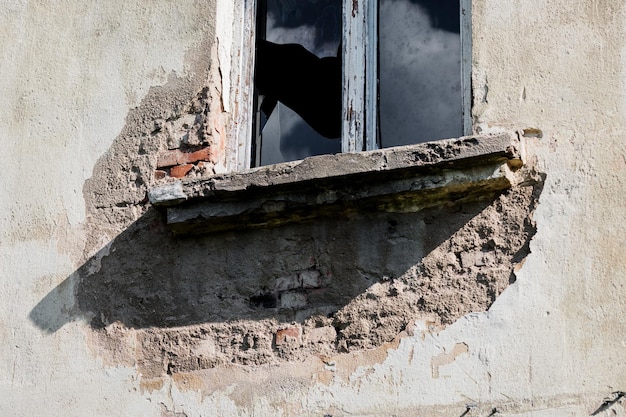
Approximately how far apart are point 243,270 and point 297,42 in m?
1.20

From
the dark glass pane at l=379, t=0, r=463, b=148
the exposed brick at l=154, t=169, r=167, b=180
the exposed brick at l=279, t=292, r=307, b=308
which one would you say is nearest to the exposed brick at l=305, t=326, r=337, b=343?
the exposed brick at l=279, t=292, r=307, b=308

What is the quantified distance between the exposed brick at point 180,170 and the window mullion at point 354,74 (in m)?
0.66

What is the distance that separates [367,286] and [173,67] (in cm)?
140

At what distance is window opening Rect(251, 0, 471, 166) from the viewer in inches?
188

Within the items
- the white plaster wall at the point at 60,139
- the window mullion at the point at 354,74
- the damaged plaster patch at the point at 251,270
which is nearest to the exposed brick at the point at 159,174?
the damaged plaster patch at the point at 251,270

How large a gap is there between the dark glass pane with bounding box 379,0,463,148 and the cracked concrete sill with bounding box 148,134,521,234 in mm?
408

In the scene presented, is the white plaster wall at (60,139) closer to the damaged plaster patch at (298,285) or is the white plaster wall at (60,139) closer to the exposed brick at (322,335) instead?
the damaged plaster patch at (298,285)

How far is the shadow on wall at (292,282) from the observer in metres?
4.29

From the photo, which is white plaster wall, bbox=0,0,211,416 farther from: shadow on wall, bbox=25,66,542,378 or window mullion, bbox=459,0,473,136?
window mullion, bbox=459,0,473,136

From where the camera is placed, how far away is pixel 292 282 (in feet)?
14.8

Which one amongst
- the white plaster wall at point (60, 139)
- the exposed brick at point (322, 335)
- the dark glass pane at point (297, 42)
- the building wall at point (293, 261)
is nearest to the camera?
the building wall at point (293, 261)

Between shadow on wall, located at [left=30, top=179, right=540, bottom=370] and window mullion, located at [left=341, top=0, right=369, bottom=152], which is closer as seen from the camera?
shadow on wall, located at [left=30, top=179, right=540, bottom=370]

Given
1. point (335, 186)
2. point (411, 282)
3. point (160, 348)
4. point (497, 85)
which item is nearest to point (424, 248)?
point (411, 282)

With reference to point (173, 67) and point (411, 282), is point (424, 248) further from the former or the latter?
point (173, 67)
